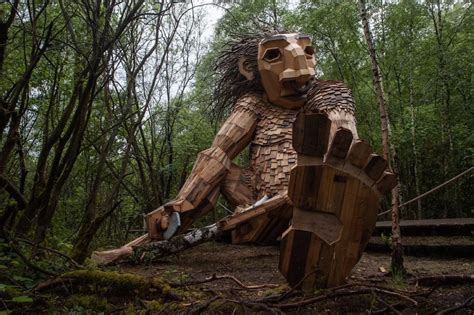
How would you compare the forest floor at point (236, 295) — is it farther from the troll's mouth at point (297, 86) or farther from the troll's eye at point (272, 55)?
the troll's eye at point (272, 55)

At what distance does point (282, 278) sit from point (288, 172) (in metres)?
1.21

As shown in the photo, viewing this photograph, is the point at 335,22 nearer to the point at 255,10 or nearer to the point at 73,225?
the point at 255,10

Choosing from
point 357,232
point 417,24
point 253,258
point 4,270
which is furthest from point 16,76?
point 417,24

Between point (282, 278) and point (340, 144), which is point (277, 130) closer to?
point (282, 278)

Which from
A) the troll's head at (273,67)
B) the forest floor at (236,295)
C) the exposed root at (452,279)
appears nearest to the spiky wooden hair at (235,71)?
the troll's head at (273,67)

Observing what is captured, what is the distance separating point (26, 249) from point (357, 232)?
80.0 inches

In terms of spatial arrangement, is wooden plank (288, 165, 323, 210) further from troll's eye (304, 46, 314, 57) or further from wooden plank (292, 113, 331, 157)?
troll's eye (304, 46, 314, 57)

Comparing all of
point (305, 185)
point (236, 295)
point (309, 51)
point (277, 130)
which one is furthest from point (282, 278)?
point (309, 51)

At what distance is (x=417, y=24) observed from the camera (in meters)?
6.99

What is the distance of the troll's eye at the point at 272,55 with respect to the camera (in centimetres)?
387

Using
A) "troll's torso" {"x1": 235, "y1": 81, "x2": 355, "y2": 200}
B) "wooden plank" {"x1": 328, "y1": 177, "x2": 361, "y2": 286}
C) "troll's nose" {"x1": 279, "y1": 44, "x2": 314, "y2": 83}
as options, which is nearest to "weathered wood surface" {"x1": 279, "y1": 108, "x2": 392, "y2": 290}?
"wooden plank" {"x1": 328, "y1": 177, "x2": 361, "y2": 286}

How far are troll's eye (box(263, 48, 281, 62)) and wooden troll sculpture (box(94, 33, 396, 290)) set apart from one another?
19 mm

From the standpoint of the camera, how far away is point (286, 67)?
3.81 metres

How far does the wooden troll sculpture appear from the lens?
1.91 meters
